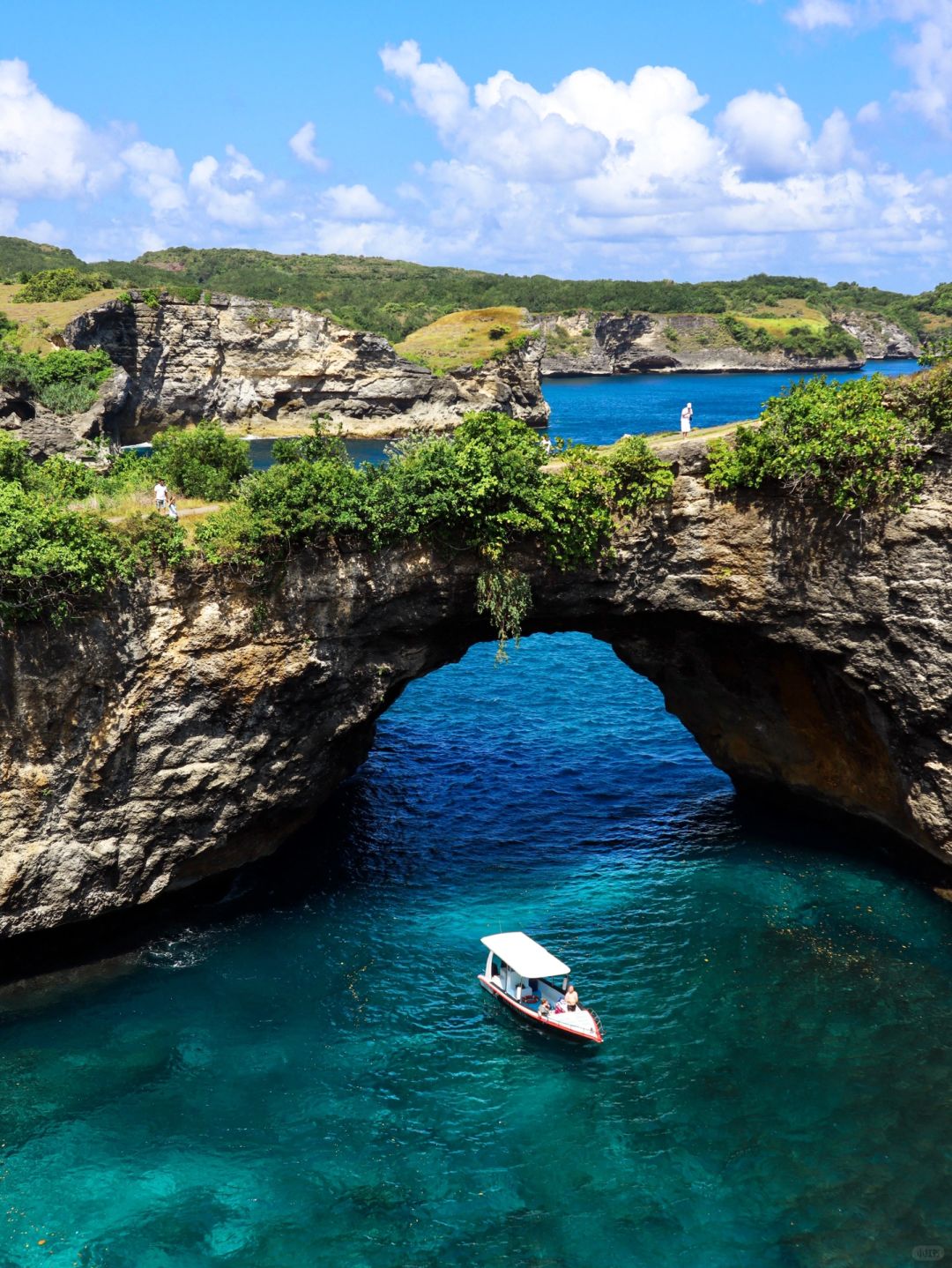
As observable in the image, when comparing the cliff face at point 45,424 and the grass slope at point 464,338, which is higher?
the grass slope at point 464,338

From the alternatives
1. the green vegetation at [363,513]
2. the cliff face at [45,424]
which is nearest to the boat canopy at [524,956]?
the green vegetation at [363,513]

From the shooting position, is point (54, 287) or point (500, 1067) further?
point (54, 287)

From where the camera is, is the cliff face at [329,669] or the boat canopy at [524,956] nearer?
the boat canopy at [524,956]

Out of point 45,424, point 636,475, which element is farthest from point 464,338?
point 636,475

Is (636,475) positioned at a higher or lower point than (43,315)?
lower

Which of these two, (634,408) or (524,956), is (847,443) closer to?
(524,956)

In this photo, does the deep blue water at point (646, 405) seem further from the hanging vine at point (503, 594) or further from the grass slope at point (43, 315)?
the hanging vine at point (503, 594)

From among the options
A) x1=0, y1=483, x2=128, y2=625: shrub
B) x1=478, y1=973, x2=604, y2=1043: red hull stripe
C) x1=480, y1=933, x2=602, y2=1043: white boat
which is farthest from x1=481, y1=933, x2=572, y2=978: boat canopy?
x1=0, y1=483, x2=128, y2=625: shrub

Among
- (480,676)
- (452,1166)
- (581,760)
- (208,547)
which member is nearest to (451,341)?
(480,676)
